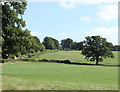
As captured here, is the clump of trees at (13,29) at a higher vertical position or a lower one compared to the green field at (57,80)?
higher

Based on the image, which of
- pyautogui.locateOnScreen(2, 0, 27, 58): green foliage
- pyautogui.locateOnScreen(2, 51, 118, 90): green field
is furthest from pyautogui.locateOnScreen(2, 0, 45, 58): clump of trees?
pyautogui.locateOnScreen(2, 51, 118, 90): green field

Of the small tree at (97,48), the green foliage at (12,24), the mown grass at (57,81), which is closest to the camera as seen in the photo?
the mown grass at (57,81)

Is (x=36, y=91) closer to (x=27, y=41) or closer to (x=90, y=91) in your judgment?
(x=90, y=91)

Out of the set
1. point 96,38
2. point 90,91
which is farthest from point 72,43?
point 90,91

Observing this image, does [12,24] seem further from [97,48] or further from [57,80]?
[97,48]

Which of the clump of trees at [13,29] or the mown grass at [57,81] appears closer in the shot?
the mown grass at [57,81]

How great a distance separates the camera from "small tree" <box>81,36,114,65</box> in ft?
192

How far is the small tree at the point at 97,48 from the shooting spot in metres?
58.6

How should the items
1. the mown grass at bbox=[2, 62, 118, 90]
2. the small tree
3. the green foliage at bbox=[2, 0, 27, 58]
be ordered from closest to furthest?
the mown grass at bbox=[2, 62, 118, 90]
the green foliage at bbox=[2, 0, 27, 58]
the small tree

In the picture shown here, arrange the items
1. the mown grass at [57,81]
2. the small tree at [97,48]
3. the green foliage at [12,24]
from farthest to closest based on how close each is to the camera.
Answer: the small tree at [97,48], the green foliage at [12,24], the mown grass at [57,81]

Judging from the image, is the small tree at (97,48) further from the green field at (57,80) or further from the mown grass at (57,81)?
the mown grass at (57,81)

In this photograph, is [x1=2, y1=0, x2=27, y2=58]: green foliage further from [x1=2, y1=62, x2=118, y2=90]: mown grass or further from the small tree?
the small tree

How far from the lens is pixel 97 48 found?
5944 cm

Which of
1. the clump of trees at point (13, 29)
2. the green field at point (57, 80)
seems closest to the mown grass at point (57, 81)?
the green field at point (57, 80)
